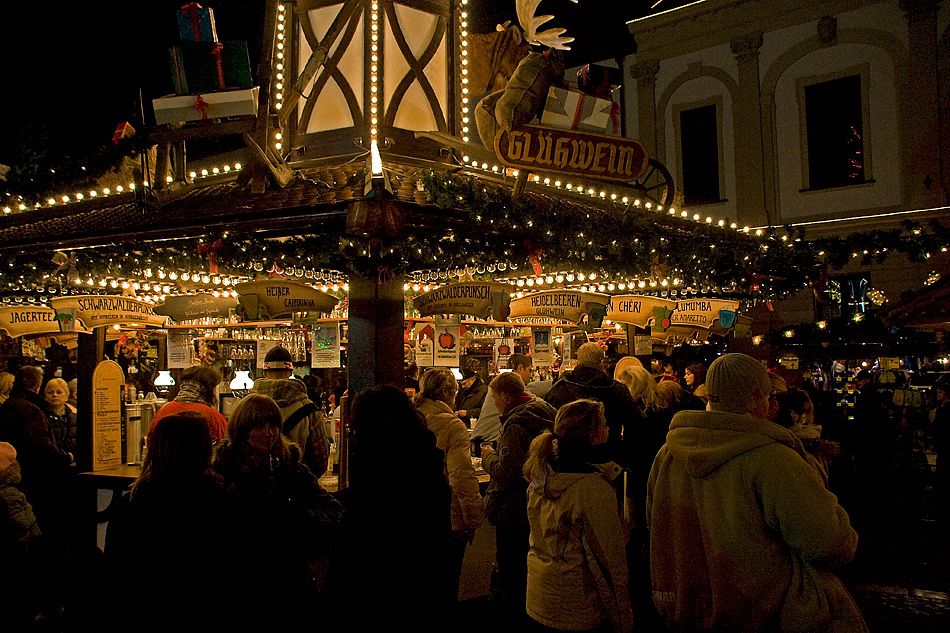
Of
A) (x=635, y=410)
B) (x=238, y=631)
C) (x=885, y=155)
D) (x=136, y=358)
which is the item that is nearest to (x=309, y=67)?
(x=635, y=410)

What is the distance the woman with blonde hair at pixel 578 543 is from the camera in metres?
3.50

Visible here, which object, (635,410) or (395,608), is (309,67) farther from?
(395,608)

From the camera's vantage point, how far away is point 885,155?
18.3 m

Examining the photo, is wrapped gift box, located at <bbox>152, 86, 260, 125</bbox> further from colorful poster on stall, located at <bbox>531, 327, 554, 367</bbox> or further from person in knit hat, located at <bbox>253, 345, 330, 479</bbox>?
colorful poster on stall, located at <bbox>531, 327, 554, 367</bbox>

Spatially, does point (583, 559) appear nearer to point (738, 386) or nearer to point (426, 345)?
point (738, 386)

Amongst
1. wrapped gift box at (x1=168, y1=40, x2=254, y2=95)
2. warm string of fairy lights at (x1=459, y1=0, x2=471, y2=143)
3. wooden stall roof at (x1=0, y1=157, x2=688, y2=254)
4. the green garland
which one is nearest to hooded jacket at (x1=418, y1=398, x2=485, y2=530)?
the green garland

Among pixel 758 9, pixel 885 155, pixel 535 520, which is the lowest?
pixel 535 520

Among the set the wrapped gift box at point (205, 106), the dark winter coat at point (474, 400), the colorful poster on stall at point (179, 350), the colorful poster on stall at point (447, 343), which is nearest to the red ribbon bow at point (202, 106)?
the wrapped gift box at point (205, 106)

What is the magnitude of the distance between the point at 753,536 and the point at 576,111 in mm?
6166

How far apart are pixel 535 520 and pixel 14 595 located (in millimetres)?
4227

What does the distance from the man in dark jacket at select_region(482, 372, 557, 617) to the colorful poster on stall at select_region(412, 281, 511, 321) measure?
2210mm

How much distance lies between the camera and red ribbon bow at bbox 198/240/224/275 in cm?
645

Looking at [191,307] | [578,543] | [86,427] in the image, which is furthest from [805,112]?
[578,543]

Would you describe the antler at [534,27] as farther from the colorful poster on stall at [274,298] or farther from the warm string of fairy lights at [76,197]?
the warm string of fairy lights at [76,197]
